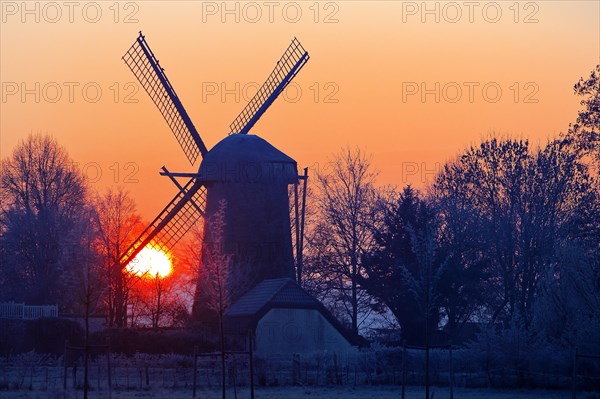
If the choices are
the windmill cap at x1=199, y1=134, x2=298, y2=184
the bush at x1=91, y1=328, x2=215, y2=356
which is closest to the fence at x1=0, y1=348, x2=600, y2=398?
the bush at x1=91, y1=328, x2=215, y2=356

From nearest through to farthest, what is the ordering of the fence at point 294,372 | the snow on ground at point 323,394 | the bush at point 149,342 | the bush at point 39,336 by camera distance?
the snow on ground at point 323,394 < the fence at point 294,372 < the bush at point 149,342 < the bush at point 39,336

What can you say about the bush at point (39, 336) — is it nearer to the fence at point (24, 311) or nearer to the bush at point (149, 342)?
the bush at point (149, 342)

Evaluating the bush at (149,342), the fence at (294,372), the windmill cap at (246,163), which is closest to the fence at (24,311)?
the bush at (149,342)

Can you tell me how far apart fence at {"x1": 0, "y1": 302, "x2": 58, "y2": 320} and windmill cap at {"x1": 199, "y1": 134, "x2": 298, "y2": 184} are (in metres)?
11.4

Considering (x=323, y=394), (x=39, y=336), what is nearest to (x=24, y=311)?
(x=39, y=336)

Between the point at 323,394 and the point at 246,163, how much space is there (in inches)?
836

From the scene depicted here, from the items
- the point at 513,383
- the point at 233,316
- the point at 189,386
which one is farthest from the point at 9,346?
the point at 513,383

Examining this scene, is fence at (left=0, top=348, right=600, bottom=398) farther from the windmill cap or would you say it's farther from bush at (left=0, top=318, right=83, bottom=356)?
the windmill cap

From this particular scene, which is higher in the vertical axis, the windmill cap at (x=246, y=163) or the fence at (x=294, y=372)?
the windmill cap at (x=246, y=163)

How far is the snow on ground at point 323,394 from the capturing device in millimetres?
42844

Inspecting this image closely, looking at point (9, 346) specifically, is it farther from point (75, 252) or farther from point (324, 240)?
point (324, 240)

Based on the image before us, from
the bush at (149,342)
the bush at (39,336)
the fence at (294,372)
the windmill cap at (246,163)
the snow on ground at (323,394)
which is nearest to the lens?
the snow on ground at (323,394)

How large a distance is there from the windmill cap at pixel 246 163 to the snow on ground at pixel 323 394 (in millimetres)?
17890

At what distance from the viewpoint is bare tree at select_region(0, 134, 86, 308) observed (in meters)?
75.1
